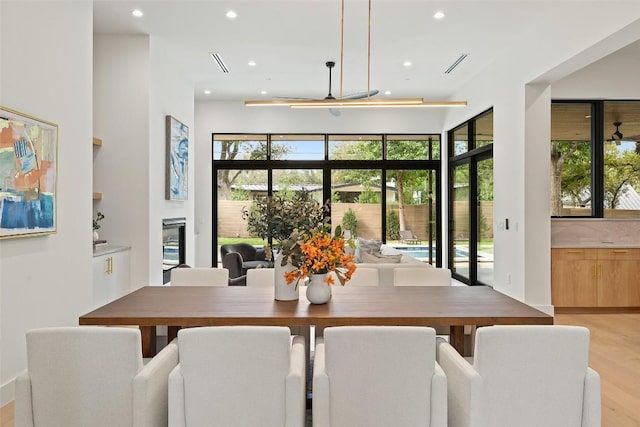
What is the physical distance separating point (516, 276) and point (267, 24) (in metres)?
3.93

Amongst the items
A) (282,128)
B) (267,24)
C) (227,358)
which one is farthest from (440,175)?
(227,358)

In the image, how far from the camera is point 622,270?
5.50 meters

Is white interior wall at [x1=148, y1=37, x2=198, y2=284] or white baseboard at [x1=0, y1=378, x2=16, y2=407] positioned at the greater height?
white interior wall at [x1=148, y1=37, x2=198, y2=284]

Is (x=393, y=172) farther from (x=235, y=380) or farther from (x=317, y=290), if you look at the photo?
(x=235, y=380)

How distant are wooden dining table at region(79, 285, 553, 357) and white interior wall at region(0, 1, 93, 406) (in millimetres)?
780

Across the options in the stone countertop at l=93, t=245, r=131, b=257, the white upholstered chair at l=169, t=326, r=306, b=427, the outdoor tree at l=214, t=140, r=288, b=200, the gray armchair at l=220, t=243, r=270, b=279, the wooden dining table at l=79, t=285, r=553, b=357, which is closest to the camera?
the white upholstered chair at l=169, t=326, r=306, b=427

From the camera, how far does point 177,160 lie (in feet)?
19.9

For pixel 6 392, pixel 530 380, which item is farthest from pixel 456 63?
pixel 6 392

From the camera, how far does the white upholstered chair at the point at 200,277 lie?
3.48 metres

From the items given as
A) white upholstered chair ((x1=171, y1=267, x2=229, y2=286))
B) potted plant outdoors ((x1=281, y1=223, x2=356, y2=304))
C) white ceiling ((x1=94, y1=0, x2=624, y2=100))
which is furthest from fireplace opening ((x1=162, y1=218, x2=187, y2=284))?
potted plant outdoors ((x1=281, y1=223, x2=356, y2=304))

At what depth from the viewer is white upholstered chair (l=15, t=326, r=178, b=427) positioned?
1869 mm

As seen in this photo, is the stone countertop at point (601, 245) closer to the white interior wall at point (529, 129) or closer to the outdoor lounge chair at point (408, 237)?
the white interior wall at point (529, 129)

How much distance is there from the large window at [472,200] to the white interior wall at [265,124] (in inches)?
33.4

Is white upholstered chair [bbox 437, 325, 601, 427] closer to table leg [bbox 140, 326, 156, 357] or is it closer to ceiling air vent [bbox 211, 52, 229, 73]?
table leg [bbox 140, 326, 156, 357]
